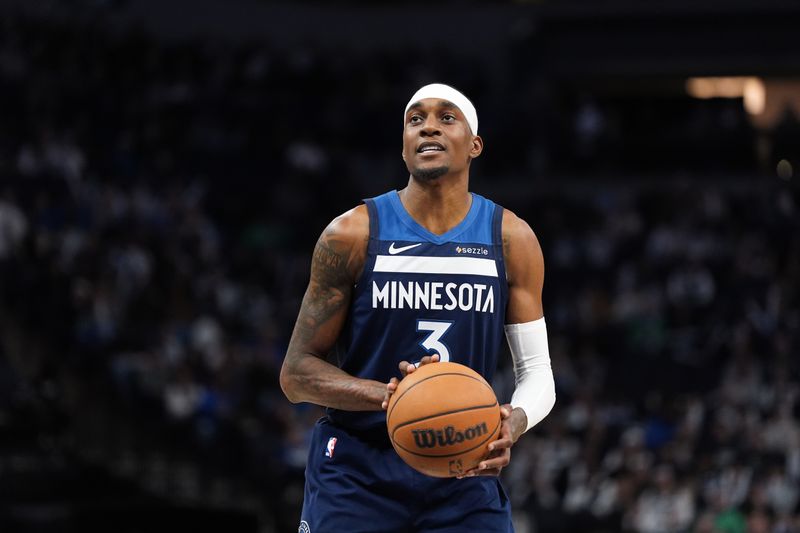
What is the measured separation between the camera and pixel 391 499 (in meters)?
4.99

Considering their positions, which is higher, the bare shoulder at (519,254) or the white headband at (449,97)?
the white headband at (449,97)

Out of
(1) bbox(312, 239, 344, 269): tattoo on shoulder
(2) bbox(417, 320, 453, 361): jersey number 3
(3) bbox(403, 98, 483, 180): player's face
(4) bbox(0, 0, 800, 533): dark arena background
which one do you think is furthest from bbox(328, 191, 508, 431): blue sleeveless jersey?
(4) bbox(0, 0, 800, 533): dark arena background

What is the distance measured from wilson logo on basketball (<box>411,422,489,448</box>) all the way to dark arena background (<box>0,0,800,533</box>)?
824 cm

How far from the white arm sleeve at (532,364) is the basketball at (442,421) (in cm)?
57

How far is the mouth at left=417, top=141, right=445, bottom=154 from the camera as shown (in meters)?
5.12

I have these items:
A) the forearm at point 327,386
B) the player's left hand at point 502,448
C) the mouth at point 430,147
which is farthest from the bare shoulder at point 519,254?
the forearm at point 327,386

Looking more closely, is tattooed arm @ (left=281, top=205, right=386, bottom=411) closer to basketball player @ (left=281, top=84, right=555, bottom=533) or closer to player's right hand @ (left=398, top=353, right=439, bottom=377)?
basketball player @ (left=281, top=84, right=555, bottom=533)

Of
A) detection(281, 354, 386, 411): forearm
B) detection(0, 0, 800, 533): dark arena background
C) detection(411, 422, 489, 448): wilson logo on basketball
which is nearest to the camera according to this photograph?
detection(411, 422, 489, 448): wilson logo on basketball

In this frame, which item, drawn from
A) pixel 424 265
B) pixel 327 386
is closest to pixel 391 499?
pixel 327 386

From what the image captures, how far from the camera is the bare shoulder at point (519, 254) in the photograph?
5203 millimetres

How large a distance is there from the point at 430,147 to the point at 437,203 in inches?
8.9

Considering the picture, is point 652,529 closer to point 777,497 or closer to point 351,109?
point 777,497

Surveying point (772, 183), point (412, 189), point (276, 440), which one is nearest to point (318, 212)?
point (276, 440)

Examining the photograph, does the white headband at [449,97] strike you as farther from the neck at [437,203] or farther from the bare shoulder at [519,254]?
the bare shoulder at [519,254]
